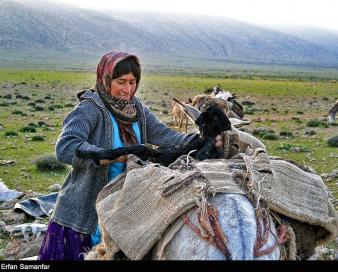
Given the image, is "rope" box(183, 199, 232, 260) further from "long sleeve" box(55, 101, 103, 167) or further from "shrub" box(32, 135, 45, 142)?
"shrub" box(32, 135, 45, 142)

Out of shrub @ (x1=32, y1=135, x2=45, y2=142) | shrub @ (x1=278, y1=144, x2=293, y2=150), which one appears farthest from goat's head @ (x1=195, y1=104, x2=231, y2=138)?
shrub @ (x1=32, y1=135, x2=45, y2=142)

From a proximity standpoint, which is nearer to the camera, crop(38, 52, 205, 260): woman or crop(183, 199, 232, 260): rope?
crop(183, 199, 232, 260): rope

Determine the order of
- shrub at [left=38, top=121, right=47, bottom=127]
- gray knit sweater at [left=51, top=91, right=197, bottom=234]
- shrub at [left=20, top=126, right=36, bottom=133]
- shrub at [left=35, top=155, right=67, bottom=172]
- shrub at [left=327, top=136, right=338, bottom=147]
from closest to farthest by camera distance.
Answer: gray knit sweater at [left=51, top=91, right=197, bottom=234] < shrub at [left=35, top=155, right=67, bottom=172] < shrub at [left=327, top=136, right=338, bottom=147] < shrub at [left=20, top=126, right=36, bottom=133] < shrub at [left=38, top=121, right=47, bottom=127]

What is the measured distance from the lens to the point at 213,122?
362 centimetres

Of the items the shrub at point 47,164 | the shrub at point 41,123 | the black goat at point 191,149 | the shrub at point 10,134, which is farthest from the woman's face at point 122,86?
the shrub at point 41,123

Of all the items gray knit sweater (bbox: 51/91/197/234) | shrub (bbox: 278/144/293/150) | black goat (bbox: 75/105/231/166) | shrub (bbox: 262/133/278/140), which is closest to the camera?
black goat (bbox: 75/105/231/166)

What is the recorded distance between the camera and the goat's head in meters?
3.61

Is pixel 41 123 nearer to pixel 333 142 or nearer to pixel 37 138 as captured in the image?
pixel 37 138

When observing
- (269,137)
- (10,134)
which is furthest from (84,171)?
(269,137)

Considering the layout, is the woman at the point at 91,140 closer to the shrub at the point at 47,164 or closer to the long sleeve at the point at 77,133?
the long sleeve at the point at 77,133

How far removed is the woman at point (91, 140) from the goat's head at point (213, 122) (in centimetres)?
48

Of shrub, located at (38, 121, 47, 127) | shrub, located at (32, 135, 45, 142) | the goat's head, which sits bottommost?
shrub, located at (38, 121, 47, 127)

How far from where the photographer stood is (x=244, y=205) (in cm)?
255

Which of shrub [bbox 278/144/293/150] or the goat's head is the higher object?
the goat's head
